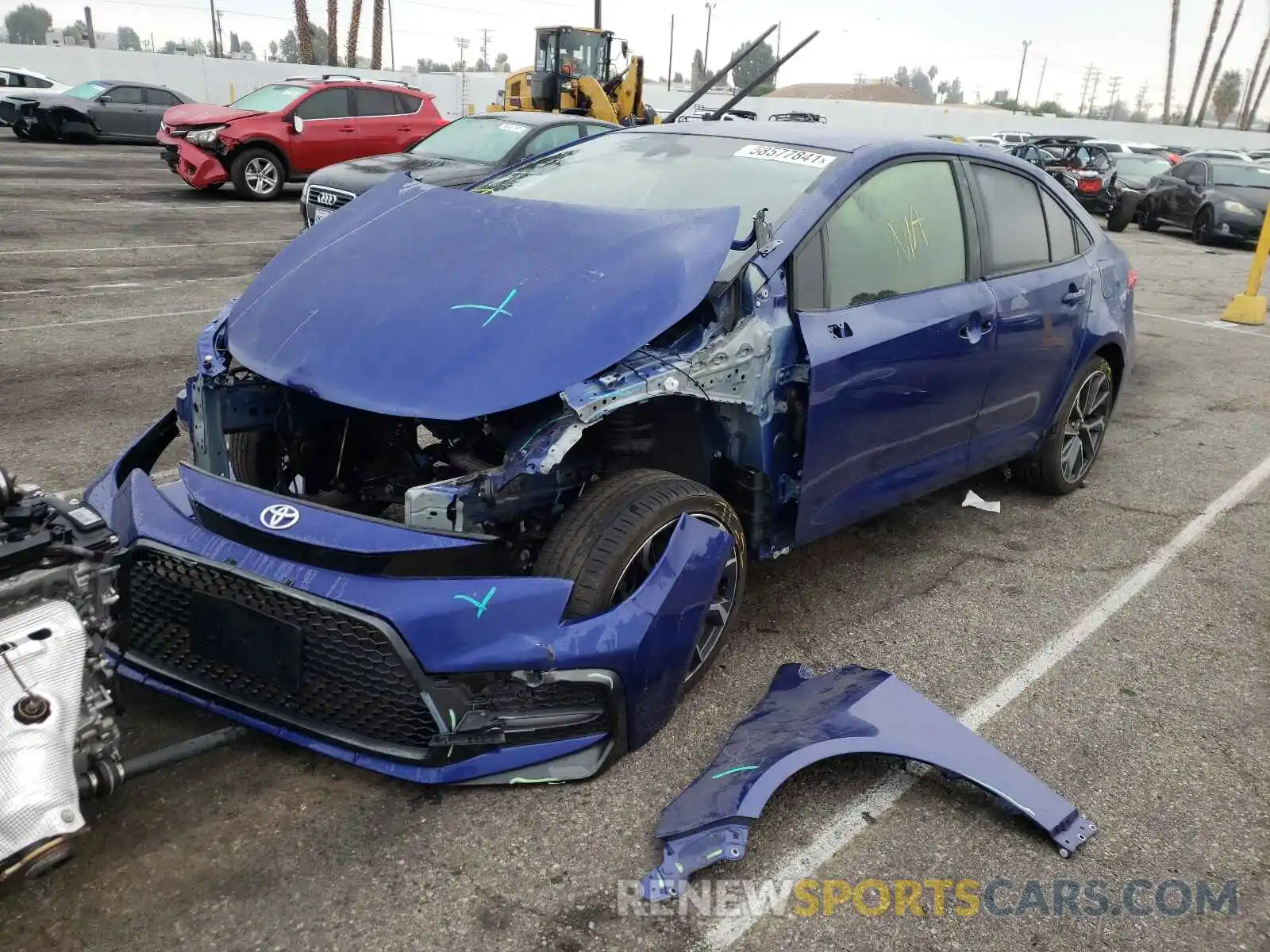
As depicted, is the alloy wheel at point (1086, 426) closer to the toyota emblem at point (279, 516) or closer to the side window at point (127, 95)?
the toyota emblem at point (279, 516)

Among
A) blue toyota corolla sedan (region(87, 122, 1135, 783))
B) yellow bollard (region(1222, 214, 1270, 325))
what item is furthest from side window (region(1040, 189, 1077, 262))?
yellow bollard (region(1222, 214, 1270, 325))

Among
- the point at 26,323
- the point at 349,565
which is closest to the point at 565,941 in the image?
the point at 349,565

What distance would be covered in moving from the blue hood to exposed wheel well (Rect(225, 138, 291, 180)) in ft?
40.8

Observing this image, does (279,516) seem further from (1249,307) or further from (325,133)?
(325,133)

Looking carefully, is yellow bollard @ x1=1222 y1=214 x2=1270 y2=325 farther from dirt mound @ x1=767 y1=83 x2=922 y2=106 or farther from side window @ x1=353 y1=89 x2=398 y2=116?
dirt mound @ x1=767 y1=83 x2=922 y2=106

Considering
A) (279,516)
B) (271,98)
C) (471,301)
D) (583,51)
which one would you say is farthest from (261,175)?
(279,516)

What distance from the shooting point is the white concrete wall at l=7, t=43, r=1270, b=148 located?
119 feet

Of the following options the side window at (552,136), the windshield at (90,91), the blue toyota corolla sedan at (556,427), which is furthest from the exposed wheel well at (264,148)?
the blue toyota corolla sedan at (556,427)

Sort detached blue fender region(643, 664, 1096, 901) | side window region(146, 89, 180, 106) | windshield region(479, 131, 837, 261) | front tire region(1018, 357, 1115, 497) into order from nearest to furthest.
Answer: detached blue fender region(643, 664, 1096, 901)
windshield region(479, 131, 837, 261)
front tire region(1018, 357, 1115, 497)
side window region(146, 89, 180, 106)

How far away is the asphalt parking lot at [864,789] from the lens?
223 cm

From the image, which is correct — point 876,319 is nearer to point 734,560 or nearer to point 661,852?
point 734,560

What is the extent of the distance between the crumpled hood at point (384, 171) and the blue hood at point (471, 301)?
6.48m

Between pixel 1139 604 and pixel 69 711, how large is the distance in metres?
3.68

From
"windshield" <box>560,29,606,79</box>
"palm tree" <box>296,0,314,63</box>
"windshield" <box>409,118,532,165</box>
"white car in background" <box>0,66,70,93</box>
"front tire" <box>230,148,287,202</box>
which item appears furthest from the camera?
"palm tree" <box>296,0,314,63</box>
